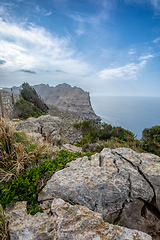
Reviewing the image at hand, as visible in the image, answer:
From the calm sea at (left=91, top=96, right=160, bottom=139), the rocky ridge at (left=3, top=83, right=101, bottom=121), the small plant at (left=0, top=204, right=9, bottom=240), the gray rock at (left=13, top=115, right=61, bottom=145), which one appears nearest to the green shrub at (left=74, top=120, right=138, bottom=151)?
the gray rock at (left=13, top=115, right=61, bottom=145)

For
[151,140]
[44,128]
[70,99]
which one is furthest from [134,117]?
[70,99]

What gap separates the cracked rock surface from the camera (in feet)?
8.07

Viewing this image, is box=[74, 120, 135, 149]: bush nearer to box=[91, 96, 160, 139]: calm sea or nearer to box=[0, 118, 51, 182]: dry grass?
box=[91, 96, 160, 139]: calm sea

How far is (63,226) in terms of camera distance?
1.82 meters

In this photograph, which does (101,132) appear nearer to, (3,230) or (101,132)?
(101,132)

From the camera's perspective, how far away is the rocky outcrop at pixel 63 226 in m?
1.74

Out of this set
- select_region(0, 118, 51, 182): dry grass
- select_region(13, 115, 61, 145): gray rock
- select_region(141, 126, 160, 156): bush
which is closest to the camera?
select_region(0, 118, 51, 182): dry grass

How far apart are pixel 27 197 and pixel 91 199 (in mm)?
1365

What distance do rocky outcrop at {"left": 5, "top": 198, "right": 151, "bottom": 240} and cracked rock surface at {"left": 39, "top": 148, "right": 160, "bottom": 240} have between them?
0.38 metres

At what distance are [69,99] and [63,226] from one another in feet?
378

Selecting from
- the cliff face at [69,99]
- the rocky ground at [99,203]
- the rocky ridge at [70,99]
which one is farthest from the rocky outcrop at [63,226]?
the cliff face at [69,99]

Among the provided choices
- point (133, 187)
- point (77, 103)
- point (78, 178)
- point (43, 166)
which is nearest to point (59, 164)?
point (43, 166)

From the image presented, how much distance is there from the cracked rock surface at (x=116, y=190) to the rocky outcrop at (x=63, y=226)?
379 mm

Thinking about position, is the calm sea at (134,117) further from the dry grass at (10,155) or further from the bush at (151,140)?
the dry grass at (10,155)
